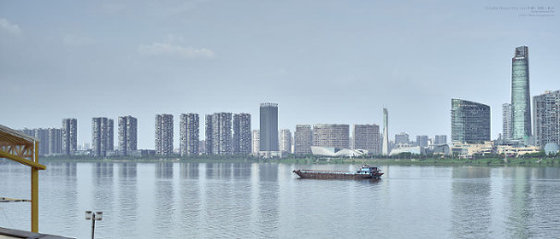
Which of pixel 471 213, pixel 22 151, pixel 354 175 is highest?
pixel 22 151

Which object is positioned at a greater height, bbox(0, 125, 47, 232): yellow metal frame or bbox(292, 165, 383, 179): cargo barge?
bbox(0, 125, 47, 232): yellow metal frame

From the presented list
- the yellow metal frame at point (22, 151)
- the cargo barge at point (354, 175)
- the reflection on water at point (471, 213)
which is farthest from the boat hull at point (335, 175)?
the yellow metal frame at point (22, 151)

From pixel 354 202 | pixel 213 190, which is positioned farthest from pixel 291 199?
pixel 213 190

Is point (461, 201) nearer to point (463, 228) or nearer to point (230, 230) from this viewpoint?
point (463, 228)

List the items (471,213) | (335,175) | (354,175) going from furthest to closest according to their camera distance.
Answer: (335,175)
(354,175)
(471,213)

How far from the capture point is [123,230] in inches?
2290

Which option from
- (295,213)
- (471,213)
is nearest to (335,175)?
(471,213)

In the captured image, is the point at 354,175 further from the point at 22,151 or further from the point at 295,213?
the point at 22,151

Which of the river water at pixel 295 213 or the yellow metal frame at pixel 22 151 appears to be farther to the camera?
the river water at pixel 295 213

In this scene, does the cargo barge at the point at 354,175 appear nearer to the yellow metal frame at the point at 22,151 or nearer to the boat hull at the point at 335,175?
the boat hull at the point at 335,175

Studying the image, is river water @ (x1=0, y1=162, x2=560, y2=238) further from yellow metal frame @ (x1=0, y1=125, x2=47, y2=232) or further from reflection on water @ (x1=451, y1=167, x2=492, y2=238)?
yellow metal frame @ (x1=0, y1=125, x2=47, y2=232)

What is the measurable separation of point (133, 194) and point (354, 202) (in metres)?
35.7

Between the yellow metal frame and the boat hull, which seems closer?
the yellow metal frame

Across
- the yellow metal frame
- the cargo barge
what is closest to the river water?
the yellow metal frame
